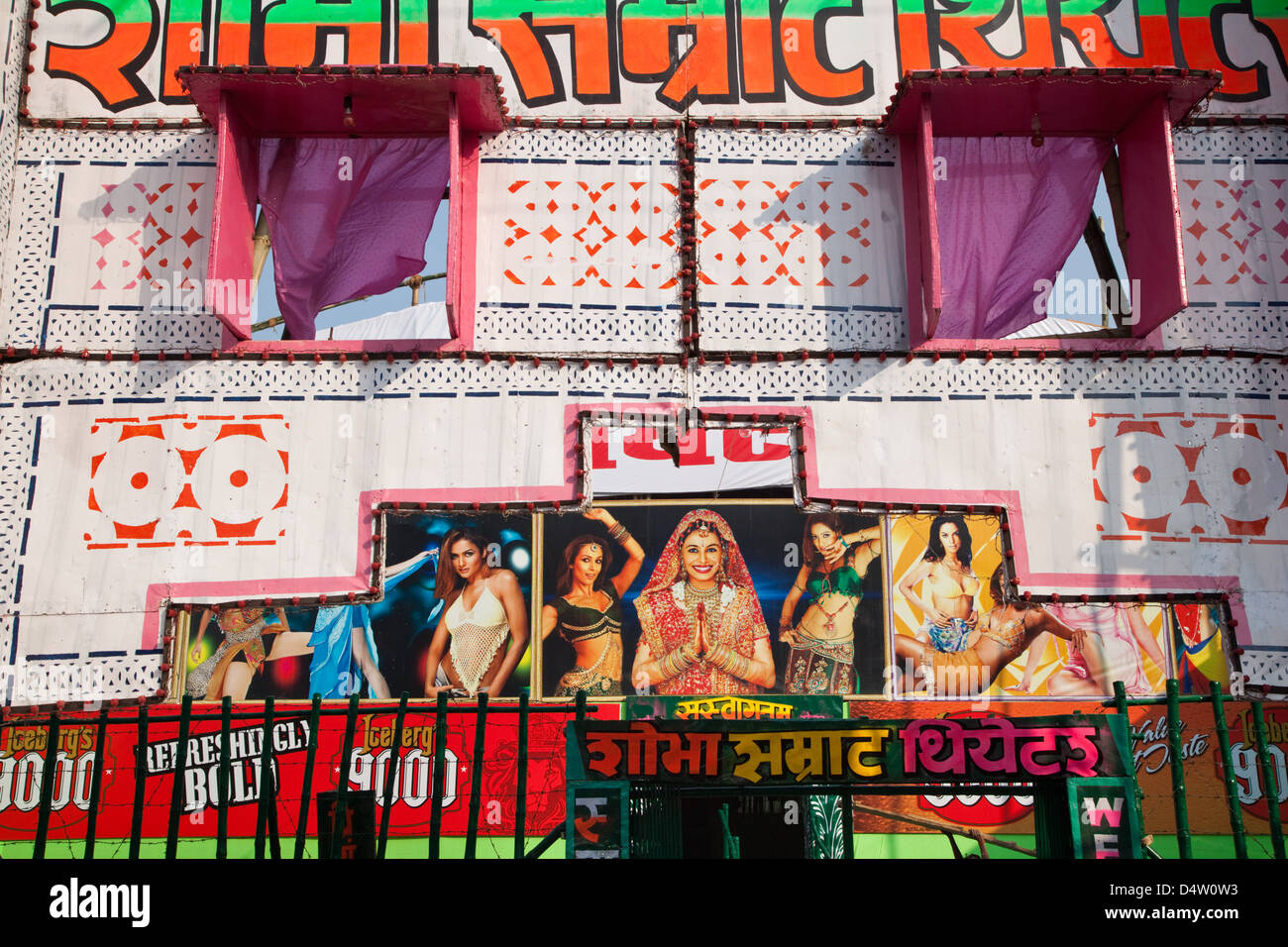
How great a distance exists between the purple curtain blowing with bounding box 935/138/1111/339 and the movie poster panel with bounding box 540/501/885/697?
1664 millimetres

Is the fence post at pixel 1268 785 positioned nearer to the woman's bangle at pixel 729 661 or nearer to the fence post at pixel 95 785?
the woman's bangle at pixel 729 661

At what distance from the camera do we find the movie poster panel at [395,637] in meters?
7.36

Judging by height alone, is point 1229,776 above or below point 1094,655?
below

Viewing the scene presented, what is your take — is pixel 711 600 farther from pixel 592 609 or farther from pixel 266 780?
pixel 266 780

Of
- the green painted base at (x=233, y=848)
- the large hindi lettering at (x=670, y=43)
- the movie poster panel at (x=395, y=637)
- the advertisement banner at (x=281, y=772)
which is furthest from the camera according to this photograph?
the large hindi lettering at (x=670, y=43)

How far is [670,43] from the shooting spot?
8.43 metres

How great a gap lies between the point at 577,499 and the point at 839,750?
89.8 inches

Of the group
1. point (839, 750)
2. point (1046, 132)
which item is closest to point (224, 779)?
point (839, 750)

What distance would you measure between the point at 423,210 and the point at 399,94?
29.5 inches

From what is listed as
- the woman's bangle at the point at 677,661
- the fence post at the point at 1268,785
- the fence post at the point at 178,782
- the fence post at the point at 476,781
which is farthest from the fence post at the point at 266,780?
the fence post at the point at 1268,785

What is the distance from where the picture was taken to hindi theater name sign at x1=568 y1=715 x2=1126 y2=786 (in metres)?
6.46

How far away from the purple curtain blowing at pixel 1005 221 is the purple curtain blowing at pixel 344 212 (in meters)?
3.44

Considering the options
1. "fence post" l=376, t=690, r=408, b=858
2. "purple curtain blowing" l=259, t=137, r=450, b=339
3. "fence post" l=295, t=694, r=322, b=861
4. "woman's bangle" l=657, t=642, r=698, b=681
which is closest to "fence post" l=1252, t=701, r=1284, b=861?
"woman's bangle" l=657, t=642, r=698, b=681

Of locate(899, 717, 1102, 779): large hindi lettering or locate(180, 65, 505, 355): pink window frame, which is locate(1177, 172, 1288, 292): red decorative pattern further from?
locate(180, 65, 505, 355): pink window frame
